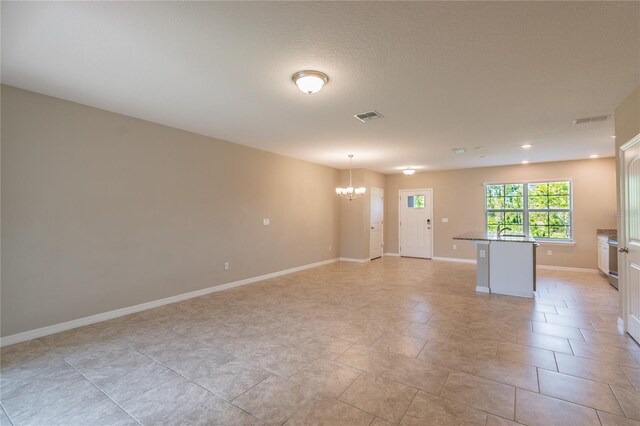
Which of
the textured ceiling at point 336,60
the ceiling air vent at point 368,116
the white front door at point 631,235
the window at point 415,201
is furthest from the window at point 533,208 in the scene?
the ceiling air vent at point 368,116

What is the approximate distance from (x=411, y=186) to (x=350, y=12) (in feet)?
24.5

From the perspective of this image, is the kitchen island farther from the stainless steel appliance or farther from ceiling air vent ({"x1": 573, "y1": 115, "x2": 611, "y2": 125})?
ceiling air vent ({"x1": 573, "y1": 115, "x2": 611, "y2": 125})

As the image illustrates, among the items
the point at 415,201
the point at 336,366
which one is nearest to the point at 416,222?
the point at 415,201

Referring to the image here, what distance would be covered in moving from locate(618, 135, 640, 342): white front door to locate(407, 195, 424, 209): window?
5.44 meters

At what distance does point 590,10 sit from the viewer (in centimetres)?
189

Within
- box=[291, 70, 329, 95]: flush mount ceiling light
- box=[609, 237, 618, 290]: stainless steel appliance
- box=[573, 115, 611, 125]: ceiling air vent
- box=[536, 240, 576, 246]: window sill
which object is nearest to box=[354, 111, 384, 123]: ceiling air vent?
box=[291, 70, 329, 95]: flush mount ceiling light

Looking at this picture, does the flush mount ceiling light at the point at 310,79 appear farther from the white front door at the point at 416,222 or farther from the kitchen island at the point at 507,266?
the white front door at the point at 416,222

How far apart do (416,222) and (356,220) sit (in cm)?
200

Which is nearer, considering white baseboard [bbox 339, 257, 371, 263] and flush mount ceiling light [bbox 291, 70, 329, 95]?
flush mount ceiling light [bbox 291, 70, 329, 95]

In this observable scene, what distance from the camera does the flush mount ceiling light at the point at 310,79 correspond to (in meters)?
2.69

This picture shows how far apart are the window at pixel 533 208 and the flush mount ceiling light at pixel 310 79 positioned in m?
6.76

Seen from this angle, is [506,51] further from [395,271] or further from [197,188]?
[395,271]

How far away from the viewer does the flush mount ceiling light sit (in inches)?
106

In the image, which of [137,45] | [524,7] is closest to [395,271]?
[524,7]
